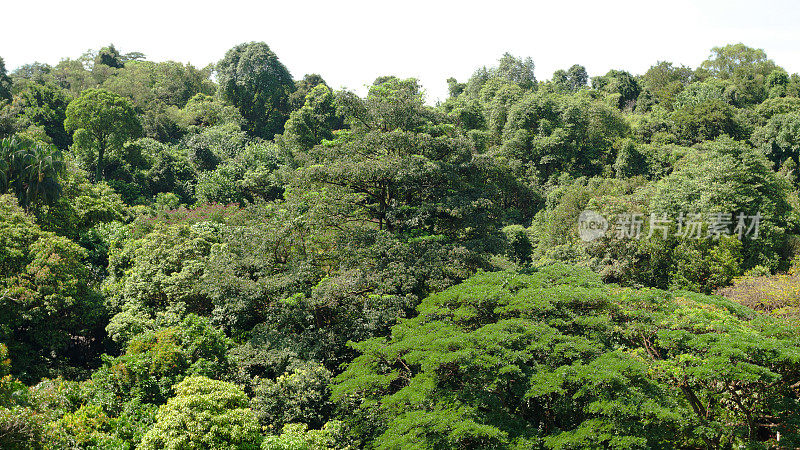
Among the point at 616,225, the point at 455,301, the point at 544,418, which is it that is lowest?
the point at 544,418

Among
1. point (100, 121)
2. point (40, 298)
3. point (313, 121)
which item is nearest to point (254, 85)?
point (313, 121)

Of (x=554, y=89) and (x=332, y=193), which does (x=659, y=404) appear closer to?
(x=332, y=193)

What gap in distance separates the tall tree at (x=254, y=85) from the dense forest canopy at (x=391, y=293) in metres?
10.3

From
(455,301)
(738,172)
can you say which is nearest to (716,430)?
(455,301)

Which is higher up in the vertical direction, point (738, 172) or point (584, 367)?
point (738, 172)

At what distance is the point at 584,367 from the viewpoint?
981 centimetres

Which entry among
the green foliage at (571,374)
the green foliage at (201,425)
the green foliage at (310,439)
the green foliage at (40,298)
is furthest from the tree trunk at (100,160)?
the green foliage at (571,374)

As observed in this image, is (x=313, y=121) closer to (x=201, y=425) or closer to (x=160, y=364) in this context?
(x=160, y=364)

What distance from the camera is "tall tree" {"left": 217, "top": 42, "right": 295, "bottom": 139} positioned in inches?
1570

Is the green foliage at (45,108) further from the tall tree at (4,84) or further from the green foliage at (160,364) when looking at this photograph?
the green foliage at (160,364)

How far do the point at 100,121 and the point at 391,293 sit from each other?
22.5 metres

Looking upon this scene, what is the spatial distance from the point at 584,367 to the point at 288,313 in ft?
26.8

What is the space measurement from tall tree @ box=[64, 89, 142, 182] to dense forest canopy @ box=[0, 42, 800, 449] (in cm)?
13

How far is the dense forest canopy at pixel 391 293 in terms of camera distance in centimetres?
998
